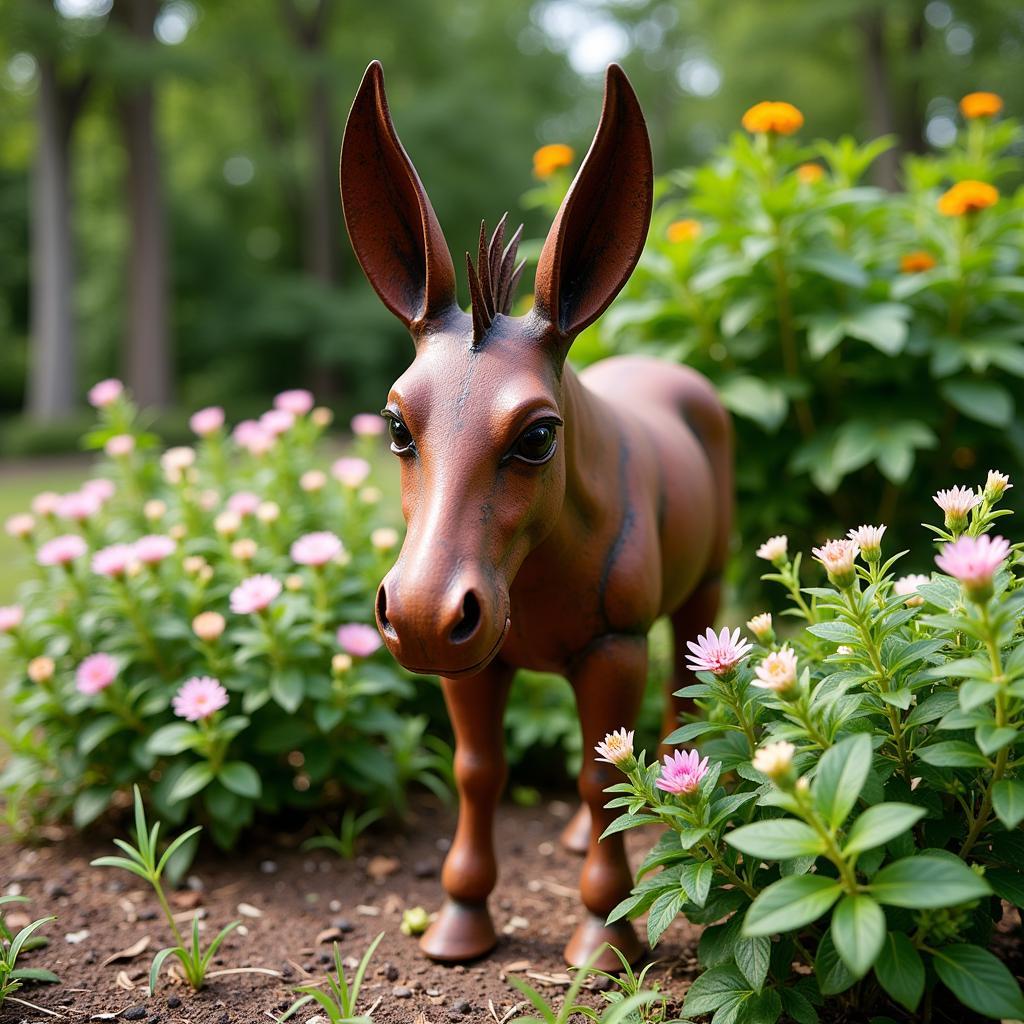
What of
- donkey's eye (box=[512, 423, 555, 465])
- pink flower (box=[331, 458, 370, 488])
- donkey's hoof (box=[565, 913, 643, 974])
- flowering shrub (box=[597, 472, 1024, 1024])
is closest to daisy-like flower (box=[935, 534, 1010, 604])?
flowering shrub (box=[597, 472, 1024, 1024])

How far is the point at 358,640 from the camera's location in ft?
8.86

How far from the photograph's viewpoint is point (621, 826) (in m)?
1.66

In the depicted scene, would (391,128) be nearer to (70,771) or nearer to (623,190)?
(623,190)

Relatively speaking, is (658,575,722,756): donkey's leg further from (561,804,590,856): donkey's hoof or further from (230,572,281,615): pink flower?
(230,572,281,615): pink flower

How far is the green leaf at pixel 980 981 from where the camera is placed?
137 centimetres

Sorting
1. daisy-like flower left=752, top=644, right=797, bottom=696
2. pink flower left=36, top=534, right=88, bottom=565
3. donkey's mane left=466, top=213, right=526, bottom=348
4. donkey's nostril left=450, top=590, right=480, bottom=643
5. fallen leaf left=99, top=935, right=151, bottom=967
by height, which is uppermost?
donkey's mane left=466, top=213, right=526, bottom=348

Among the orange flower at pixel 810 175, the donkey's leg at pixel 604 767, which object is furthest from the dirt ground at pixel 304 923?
the orange flower at pixel 810 175

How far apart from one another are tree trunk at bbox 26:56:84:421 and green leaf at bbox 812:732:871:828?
49.8ft

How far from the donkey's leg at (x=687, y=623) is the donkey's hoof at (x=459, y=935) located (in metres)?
0.89

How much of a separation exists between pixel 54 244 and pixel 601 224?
48.5ft

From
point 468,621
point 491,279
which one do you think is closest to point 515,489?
point 468,621

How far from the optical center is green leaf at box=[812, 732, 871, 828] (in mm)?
1344

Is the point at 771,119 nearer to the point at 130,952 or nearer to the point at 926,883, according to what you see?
the point at 926,883

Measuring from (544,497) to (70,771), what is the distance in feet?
6.35
